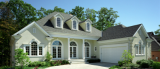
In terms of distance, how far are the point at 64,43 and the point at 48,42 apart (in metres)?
3.66

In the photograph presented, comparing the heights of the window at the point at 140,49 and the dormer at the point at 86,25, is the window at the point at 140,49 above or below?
below

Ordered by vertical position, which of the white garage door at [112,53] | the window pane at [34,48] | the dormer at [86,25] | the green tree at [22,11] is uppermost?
the green tree at [22,11]

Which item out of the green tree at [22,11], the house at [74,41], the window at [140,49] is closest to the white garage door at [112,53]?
the house at [74,41]

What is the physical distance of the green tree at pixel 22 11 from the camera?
25.3m

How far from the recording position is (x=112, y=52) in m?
19.5

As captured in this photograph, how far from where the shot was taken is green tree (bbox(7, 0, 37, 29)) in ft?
83.1

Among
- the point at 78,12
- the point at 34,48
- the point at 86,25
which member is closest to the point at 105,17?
the point at 78,12

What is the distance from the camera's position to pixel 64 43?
20031 mm

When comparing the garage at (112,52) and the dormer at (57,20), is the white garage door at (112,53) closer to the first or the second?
the garage at (112,52)

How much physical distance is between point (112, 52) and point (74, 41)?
6.11 metres

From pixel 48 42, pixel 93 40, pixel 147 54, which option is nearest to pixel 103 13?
pixel 93 40

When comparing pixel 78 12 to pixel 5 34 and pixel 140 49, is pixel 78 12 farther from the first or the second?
pixel 5 34

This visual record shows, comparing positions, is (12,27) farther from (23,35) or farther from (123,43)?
(123,43)

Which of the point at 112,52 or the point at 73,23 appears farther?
the point at 73,23
